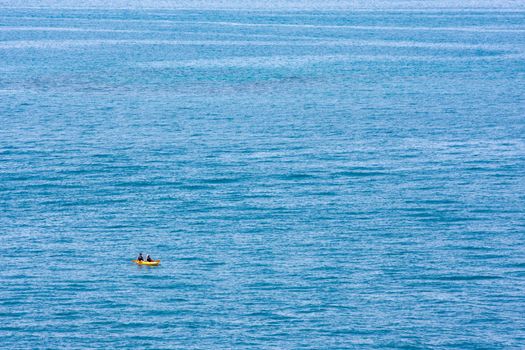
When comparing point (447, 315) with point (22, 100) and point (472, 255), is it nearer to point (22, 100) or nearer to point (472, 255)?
point (472, 255)

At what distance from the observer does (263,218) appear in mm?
72125

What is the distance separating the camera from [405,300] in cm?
5622

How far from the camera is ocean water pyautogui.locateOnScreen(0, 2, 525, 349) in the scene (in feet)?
176

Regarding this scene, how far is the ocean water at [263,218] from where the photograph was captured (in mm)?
53562

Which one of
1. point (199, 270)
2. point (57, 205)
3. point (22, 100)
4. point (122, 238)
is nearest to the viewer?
point (199, 270)

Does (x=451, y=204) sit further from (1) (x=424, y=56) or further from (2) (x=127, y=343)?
(1) (x=424, y=56)

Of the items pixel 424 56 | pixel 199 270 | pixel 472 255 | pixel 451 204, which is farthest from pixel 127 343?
pixel 424 56

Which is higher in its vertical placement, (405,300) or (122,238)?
(122,238)

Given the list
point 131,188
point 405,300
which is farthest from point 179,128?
point 405,300

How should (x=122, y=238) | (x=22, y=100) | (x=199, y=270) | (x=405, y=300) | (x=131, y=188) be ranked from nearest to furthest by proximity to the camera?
(x=405, y=300) < (x=199, y=270) < (x=122, y=238) < (x=131, y=188) < (x=22, y=100)

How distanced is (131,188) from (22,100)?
51802 mm

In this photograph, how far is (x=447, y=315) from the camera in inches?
2142

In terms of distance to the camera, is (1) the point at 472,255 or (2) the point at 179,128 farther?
(2) the point at 179,128

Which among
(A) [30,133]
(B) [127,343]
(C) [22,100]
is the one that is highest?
(C) [22,100]
